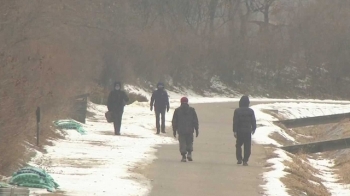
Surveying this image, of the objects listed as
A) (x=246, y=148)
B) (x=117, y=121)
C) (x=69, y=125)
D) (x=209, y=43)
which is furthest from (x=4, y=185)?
(x=209, y=43)

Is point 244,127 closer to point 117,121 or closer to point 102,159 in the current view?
point 102,159

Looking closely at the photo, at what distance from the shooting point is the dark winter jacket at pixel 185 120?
1966cm

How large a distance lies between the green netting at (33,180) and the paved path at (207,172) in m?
1.69

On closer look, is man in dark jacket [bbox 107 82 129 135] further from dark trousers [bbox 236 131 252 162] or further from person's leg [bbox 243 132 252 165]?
person's leg [bbox 243 132 252 165]

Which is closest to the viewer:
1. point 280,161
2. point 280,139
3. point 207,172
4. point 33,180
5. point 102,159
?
point 33,180

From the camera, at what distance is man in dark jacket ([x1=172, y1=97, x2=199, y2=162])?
19.6m

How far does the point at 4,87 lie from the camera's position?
14.8m

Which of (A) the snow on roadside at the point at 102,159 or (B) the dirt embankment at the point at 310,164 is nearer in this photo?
(A) the snow on roadside at the point at 102,159

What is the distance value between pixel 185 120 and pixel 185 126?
135 mm

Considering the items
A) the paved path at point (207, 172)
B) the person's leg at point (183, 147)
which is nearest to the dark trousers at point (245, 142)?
the paved path at point (207, 172)

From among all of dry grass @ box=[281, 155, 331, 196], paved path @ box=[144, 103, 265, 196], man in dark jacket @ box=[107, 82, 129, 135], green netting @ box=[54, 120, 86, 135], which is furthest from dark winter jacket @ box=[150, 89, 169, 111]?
dry grass @ box=[281, 155, 331, 196]

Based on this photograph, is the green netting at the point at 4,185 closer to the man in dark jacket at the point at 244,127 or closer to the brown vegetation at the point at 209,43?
the man in dark jacket at the point at 244,127

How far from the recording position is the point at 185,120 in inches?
776

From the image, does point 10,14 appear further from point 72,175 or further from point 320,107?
point 320,107
